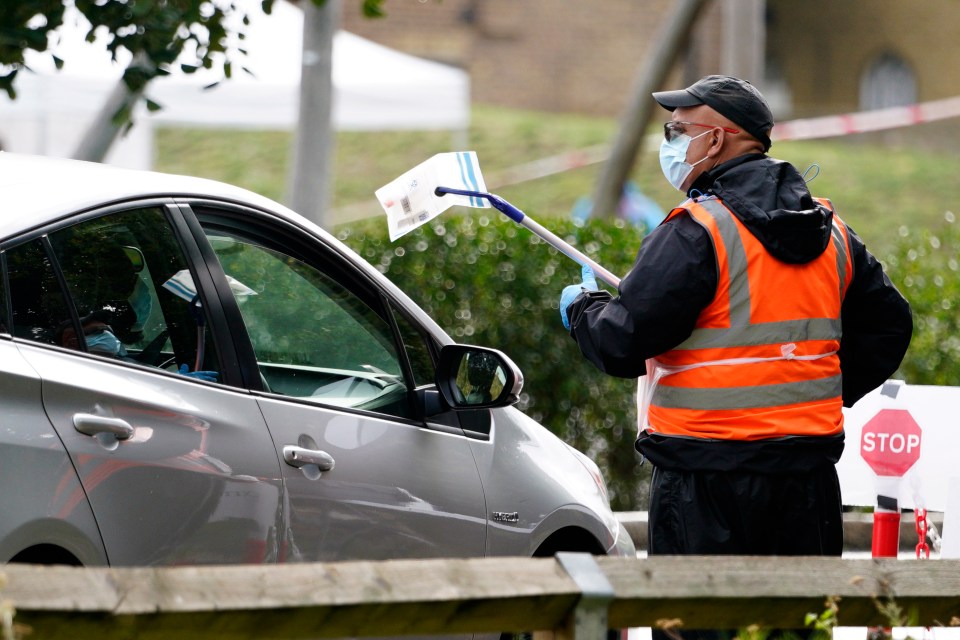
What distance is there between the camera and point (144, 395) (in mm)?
3000

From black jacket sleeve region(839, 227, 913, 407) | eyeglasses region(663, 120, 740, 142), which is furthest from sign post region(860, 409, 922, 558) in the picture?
eyeglasses region(663, 120, 740, 142)

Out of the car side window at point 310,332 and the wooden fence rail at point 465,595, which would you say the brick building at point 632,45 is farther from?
the wooden fence rail at point 465,595

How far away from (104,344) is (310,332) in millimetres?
761

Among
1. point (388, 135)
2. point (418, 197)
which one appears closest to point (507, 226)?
point (418, 197)

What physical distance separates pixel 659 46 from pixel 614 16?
14.6m

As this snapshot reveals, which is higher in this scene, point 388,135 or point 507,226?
point 388,135

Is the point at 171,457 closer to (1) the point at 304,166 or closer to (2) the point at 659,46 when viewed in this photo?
(1) the point at 304,166

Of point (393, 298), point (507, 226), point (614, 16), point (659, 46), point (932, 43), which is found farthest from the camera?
point (932, 43)

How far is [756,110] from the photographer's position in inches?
148

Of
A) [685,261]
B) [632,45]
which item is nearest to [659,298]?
[685,261]

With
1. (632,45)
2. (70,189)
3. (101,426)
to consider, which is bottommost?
(101,426)

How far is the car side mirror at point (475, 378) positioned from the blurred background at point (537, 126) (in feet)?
7.05

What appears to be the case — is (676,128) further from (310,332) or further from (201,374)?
(201,374)

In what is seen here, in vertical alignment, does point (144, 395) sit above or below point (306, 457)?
above
